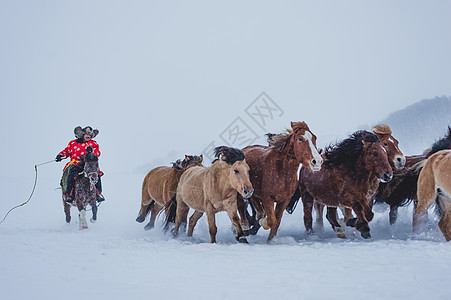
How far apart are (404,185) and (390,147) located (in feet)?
3.42

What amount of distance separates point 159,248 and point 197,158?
10.2 ft

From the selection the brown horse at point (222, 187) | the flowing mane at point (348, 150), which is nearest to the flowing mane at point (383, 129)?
the flowing mane at point (348, 150)

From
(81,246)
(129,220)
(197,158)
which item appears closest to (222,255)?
(81,246)

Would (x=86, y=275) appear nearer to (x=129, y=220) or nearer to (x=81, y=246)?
(x=81, y=246)

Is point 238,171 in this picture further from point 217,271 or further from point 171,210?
point 171,210

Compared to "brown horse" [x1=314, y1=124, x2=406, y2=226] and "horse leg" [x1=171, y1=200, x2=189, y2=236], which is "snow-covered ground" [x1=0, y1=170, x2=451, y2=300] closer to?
"horse leg" [x1=171, y1=200, x2=189, y2=236]

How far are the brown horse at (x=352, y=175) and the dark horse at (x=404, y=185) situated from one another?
102 cm

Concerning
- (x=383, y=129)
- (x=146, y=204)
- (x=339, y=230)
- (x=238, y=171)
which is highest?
(x=383, y=129)

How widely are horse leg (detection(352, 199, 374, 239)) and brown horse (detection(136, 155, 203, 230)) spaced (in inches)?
129

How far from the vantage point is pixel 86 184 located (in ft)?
26.6

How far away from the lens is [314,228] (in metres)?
7.27

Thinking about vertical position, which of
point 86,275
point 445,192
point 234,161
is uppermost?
point 234,161

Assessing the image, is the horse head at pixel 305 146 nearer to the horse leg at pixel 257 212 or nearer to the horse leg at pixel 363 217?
the horse leg at pixel 363 217

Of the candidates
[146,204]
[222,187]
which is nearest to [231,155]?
[222,187]
